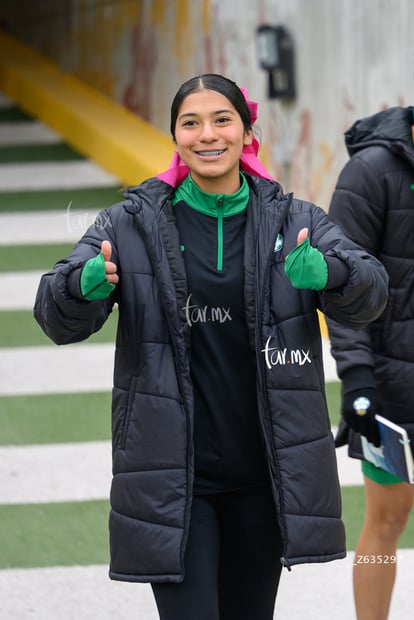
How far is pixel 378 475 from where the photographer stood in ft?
13.9

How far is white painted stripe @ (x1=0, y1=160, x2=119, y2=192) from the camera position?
466 inches

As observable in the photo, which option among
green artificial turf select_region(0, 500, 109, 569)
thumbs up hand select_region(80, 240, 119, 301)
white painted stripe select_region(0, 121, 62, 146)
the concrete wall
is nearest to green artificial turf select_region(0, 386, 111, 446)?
green artificial turf select_region(0, 500, 109, 569)

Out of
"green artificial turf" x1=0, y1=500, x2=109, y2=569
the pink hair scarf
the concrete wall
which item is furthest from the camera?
the concrete wall

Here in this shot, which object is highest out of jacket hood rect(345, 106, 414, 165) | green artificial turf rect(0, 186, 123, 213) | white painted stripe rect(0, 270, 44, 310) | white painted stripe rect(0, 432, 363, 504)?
green artificial turf rect(0, 186, 123, 213)

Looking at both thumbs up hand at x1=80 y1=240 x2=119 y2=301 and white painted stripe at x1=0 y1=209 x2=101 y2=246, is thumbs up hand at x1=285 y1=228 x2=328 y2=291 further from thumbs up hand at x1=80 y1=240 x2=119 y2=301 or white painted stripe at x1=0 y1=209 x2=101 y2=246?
white painted stripe at x1=0 y1=209 x2=101 y2=246

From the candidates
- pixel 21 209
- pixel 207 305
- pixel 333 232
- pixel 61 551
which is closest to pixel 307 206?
pixel 333 232

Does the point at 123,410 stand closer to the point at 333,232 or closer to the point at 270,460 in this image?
the point at 270,460

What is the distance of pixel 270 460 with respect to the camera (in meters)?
3.47

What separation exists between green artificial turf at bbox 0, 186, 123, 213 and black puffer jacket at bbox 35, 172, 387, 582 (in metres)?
7.54

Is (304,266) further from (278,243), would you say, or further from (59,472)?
(59,472)

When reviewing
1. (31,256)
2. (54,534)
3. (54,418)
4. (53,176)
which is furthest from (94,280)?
(53,176)

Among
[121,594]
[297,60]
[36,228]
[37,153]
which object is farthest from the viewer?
[37,153]

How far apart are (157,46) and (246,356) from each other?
8.90 m

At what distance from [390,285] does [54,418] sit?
3.49 meters
